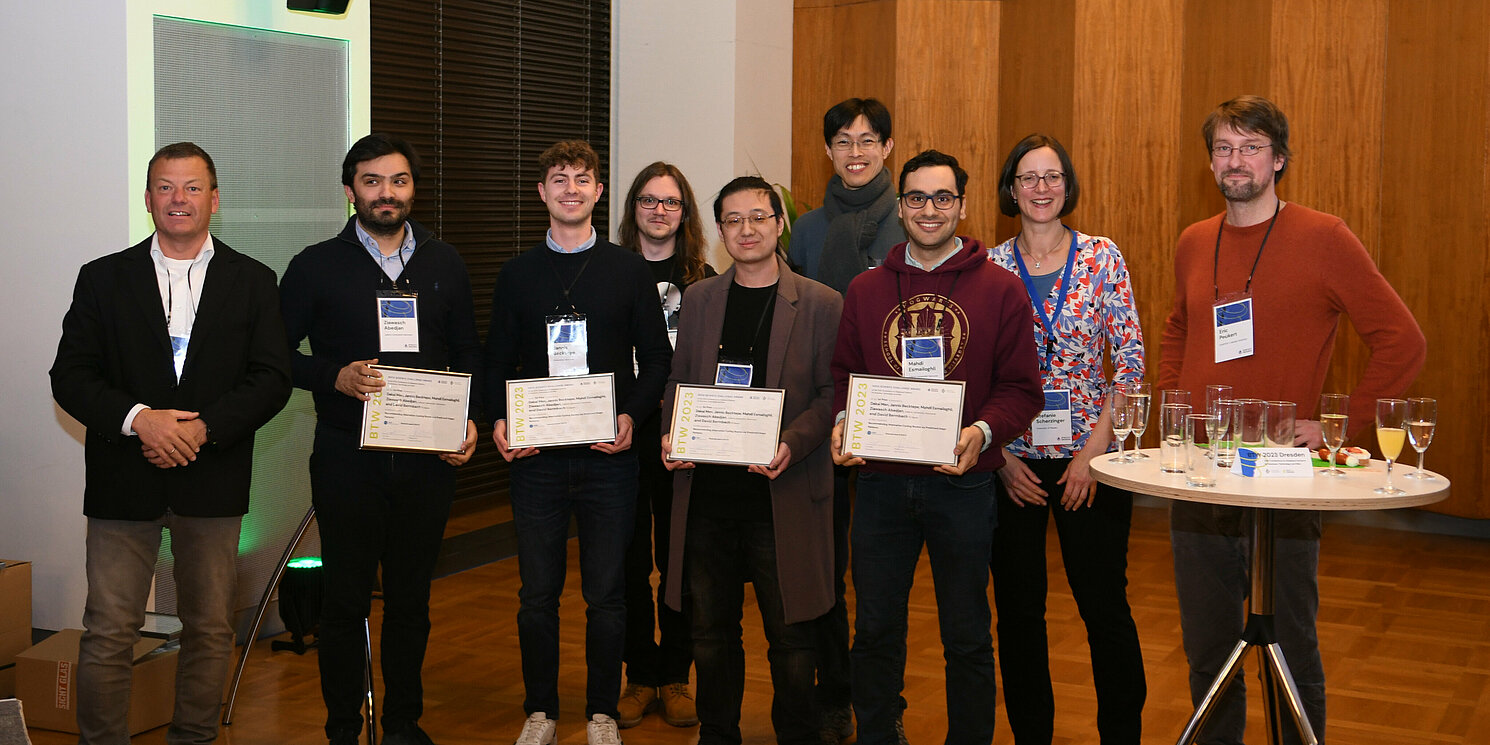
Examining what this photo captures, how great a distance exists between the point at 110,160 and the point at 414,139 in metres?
2.30

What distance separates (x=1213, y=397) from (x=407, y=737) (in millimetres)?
2501

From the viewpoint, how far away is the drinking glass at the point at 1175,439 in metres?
2.89

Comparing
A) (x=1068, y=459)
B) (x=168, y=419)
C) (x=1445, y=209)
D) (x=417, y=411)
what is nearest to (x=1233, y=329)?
(x=1068, y=459)

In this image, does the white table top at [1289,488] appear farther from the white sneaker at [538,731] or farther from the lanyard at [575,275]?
the white sneaker at [538,731]

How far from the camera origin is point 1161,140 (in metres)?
7.23

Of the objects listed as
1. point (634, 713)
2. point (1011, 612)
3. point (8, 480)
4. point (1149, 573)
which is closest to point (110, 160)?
point (8, 480)

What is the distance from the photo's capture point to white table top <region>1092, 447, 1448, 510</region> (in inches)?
101

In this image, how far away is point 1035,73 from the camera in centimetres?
763

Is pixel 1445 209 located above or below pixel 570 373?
above

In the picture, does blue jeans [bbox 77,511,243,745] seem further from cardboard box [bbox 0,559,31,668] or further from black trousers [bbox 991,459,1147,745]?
black trousers [bbox 991,459,1147,745]

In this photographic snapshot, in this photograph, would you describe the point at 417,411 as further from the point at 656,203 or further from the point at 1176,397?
the point at 1176,397

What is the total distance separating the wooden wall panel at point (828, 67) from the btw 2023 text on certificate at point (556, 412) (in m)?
4.81

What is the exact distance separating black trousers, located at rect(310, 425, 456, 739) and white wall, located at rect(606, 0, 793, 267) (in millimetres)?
4180

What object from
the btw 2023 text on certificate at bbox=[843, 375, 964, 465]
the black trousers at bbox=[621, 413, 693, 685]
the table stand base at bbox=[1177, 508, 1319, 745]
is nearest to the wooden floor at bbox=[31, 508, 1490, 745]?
the black trousers at bbox=[621, 413, 693, 685]
